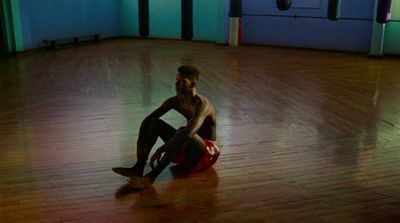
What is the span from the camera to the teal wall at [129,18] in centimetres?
1073

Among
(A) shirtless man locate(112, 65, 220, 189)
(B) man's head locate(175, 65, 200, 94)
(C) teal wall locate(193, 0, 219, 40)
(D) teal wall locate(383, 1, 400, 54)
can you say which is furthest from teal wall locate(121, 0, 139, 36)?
(B) man's head locate(175, 65, 200, 94)

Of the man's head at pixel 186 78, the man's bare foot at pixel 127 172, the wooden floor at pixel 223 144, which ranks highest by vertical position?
the man's head at pixel 186 78

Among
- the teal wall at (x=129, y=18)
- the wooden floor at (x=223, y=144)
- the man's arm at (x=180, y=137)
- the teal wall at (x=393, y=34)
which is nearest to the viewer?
the wooden floor at (x=223, y=144)

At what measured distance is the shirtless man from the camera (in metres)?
2.82

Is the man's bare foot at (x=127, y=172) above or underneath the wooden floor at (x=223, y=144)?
above

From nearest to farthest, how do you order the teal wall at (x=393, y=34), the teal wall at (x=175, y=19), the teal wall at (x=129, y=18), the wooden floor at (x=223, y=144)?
1. the wooden floor at (x=223, y=144)
2. the teal wall at (x=393, y=34)
3. the teal wall at (x=175, y=19)
4. the teal wall at (x=129, y=18)

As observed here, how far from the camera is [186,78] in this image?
289cm

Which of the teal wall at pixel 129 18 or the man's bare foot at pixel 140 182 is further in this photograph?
the teal wall at pixel 129 18

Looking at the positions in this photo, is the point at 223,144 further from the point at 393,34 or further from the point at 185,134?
the point at 393,34

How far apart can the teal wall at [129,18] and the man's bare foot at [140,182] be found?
27.1 ft

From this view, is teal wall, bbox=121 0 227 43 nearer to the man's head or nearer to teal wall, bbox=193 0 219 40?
teal wall, bbox=193 0 219 40

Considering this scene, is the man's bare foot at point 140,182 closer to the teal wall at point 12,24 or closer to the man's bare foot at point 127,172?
the man's bare foot at point 127,172

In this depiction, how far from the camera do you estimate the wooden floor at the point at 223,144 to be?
264 centimetres

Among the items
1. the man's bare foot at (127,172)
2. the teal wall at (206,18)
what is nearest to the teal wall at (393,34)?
the teal wall at (206,18)
